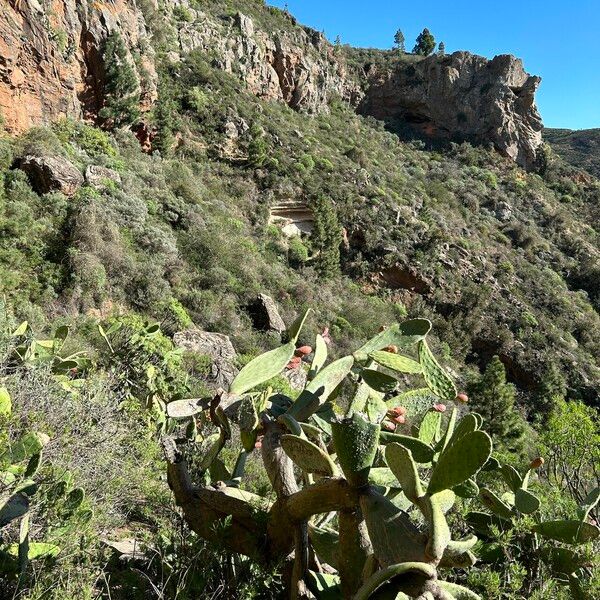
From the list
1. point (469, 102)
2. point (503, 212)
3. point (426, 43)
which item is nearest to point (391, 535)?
point (503, 212)

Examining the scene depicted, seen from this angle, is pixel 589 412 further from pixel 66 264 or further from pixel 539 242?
pixel 539 242

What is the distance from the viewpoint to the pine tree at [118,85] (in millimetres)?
16016

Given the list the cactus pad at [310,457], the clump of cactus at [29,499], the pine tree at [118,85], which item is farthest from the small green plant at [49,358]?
the pine tree at [118,85]

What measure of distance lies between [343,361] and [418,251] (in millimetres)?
22388

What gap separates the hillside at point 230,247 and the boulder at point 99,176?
0.10 meters

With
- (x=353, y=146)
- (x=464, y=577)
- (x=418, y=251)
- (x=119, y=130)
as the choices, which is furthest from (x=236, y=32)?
(x=464, y=577)

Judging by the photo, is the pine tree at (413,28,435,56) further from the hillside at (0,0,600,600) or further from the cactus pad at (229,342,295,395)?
the cactus pad at (229,342,295,395)

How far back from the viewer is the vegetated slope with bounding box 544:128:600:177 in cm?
4719

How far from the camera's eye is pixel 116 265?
10.7m

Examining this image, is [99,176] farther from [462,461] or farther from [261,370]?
[462,461]

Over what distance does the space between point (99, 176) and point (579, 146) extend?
56241mm

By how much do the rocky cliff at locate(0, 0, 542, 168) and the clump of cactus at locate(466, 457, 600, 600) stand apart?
46.0 feet

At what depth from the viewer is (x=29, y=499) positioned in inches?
80.6

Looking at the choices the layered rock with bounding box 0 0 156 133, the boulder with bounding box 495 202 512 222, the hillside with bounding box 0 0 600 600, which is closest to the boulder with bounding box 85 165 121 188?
the hillside with bounding box 0 0 600 600
